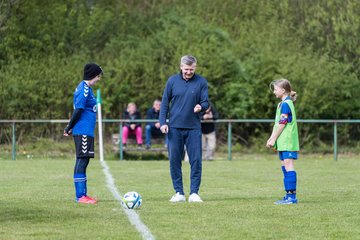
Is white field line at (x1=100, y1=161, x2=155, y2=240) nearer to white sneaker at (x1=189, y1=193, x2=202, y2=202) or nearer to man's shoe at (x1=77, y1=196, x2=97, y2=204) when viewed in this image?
man's shoe at (x1=77, y1=196, x2=97, y2=204)

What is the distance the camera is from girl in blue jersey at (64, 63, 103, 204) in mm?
12805

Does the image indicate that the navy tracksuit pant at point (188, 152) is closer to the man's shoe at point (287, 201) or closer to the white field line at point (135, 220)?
the white field line at point (135, 220)

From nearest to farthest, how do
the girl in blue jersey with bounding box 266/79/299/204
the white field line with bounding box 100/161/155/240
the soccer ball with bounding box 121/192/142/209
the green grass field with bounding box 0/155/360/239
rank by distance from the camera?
the white field line with bounding box 100/161/155/240 < the green grass field with bounding box 0/155/360/239 < the soccer ball with bounding box 121/192/142/209 < the girl in blue jersey with bounding box 266/79/299/204

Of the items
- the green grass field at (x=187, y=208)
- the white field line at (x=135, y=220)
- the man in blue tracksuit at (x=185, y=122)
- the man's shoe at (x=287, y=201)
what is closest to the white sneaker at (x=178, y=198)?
the man in blue tracksuit at (x=185, y=122)

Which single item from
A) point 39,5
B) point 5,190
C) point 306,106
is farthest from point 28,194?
point 39,5

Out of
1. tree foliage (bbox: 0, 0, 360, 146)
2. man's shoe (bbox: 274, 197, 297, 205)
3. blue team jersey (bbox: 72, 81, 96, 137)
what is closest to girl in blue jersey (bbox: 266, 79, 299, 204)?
man's shoe (bbox: 274, 197, 297, 205)

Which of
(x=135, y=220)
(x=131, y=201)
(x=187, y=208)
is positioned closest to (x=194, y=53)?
(x=187, y=208)

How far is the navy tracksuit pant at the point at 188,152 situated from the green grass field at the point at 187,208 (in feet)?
1.29

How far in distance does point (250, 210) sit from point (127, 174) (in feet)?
27.5

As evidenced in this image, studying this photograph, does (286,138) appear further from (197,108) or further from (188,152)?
(188,152)

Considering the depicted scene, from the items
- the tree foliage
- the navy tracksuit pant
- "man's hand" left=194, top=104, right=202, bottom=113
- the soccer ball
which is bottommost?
the soccer ball

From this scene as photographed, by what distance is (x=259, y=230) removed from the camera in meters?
9.70

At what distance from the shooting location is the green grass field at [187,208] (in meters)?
9.55

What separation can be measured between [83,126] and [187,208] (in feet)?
6.49
